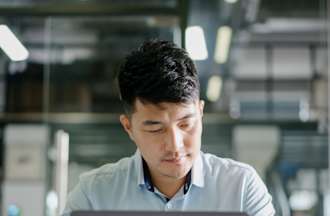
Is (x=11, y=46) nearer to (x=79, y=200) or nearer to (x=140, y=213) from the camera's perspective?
(x=79, y=200)

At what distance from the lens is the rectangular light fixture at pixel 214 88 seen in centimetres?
372

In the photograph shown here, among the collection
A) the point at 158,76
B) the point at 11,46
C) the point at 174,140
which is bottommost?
the point at 174,140

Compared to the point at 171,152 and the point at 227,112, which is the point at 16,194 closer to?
the point at 227,112

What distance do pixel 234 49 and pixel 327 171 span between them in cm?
90

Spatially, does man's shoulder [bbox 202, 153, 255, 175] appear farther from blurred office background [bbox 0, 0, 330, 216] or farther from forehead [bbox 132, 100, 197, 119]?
blurred office background [bbox 0, 0, 330, 216]

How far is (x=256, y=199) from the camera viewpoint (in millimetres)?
1369

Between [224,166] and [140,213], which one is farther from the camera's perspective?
[224,166]

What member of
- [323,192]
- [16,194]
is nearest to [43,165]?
[16,194]

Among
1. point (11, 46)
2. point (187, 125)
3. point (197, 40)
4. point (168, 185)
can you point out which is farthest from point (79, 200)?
point (11, 46)

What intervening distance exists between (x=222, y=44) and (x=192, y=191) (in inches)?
102

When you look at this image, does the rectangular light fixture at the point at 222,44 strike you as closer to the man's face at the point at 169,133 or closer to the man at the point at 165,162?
the man at the point at 165,162

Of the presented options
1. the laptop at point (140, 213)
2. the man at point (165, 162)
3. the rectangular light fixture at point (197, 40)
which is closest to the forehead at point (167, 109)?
the man at point (165, 162)

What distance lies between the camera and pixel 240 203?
1.36 m

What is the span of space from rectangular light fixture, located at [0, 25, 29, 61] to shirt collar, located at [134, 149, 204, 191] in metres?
2.46
